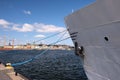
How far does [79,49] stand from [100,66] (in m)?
1.65

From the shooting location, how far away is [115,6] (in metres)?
5.38

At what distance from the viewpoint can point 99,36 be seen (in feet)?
21.6

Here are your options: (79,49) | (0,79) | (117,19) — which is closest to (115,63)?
(117,19)

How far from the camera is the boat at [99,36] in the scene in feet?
18.7

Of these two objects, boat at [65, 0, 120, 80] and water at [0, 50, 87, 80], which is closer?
boat at [65, 0, 120, 80]

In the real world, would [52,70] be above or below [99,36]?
below

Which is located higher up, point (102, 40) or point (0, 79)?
point (102, 40)

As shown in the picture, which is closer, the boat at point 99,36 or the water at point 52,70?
the boat at point 99,36

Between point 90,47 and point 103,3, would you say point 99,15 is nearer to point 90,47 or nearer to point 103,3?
point 103,3

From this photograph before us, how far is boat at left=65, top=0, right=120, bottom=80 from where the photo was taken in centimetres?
571

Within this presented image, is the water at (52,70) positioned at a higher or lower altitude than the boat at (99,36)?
lower

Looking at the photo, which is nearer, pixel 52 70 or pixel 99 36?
pixel 99 36

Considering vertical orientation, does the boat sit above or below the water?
above

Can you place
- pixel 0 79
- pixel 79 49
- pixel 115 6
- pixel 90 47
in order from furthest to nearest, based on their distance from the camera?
pixel 0 79, pixel 79 49, pixel 90 47, pixel 115 6
